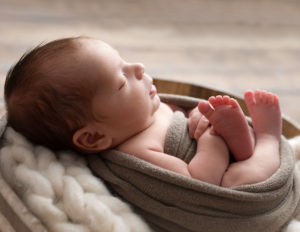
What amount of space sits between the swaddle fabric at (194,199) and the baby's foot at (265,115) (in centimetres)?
10

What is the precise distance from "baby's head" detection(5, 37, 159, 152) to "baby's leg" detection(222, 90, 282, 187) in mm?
226

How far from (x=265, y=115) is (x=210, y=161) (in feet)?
0.62

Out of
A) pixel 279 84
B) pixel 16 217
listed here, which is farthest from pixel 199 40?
pixel 16 217

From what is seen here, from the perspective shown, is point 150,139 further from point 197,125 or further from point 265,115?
point 265,115

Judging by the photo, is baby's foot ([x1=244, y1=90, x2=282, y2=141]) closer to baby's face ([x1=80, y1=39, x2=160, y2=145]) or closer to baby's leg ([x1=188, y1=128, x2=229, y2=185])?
baby's leg ([x1=188, y1=128, x2=229, y2=185])

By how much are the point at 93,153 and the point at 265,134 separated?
38cm

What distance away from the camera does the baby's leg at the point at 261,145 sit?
853 millimetres

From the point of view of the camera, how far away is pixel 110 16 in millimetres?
2102

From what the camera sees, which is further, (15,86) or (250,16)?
(250,16)

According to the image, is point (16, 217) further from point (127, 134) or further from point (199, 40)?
point (199, 40)

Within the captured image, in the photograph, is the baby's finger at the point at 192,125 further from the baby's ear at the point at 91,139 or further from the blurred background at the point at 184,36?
the blurred background at the point at 184,36

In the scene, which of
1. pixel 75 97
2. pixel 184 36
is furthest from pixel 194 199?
pixel 184 36

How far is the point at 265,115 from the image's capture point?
954 millimetres

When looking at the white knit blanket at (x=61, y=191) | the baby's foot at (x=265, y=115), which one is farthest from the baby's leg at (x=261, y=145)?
the white knit blanket at (x=61, y=191)
